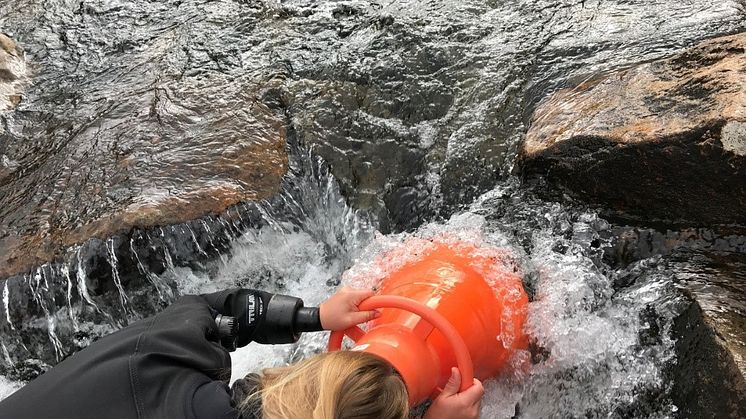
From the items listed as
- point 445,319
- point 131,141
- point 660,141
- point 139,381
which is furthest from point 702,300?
point 131,141

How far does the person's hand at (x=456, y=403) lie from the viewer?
1.80m

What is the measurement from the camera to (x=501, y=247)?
282 cm

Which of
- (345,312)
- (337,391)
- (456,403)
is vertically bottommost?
(456,403)

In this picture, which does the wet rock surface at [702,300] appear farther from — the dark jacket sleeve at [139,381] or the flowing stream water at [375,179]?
the dark jacket sleeve at [139,381]

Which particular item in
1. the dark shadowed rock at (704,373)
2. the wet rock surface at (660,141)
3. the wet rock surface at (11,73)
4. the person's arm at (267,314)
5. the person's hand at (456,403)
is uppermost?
the wet rock surface at (11,73)

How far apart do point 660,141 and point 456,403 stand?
146 centimetres

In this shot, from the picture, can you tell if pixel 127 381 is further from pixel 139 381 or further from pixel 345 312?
pixel 345 312

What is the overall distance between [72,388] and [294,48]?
10.2 feet

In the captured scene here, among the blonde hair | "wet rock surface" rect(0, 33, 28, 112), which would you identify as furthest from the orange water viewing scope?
"wet rock surface" rect(0, 33, 28, 112)

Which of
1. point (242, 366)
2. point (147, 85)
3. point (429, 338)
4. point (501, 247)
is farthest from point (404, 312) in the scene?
point (147, 85)

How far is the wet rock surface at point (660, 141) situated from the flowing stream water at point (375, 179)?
7.2 inches

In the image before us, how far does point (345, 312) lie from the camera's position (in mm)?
2104

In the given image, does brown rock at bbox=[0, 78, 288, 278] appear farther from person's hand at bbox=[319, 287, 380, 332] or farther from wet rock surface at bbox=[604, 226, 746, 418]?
wet rock surface at bbox=[604, 226, 746, 418]

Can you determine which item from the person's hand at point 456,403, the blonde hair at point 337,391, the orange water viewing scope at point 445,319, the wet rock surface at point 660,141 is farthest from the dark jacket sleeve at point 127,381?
the wet rock surface at point 660,141
